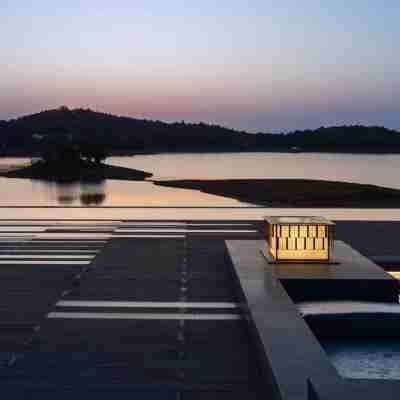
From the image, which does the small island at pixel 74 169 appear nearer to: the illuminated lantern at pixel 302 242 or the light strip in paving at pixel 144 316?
the illuminated lantern at pixel 302 242

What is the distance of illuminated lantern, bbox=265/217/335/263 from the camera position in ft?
26.3

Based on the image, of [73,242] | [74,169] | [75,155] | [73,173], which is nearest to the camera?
[73,242]

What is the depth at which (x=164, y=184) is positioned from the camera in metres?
32.8

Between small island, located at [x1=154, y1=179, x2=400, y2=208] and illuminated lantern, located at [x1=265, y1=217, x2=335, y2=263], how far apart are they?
11.5 metres

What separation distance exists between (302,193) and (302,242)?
16700 mm

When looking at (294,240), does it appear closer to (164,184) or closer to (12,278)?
(12,278)

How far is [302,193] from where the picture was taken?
24.6m

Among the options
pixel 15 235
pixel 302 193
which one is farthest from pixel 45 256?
pixel 302 193

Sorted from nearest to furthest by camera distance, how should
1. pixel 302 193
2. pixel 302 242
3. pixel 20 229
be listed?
pixel 302 242, pixel 20 229, pixel 302 193

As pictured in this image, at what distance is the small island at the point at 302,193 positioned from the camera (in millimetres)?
21188

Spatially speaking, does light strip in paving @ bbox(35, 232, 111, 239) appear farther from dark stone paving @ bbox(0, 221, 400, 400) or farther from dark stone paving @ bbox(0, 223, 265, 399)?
dark stone paving @ bbox(0, 223, 265, 399)

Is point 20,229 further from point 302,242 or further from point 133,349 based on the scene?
A: point 133,349

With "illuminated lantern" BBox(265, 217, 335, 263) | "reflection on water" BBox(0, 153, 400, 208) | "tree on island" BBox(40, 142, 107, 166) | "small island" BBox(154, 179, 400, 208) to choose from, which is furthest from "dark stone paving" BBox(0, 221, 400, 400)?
"tree on island" BBox(40, 142, 107, 166)

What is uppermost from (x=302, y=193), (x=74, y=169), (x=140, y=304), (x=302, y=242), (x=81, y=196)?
(x=302, y=242)
